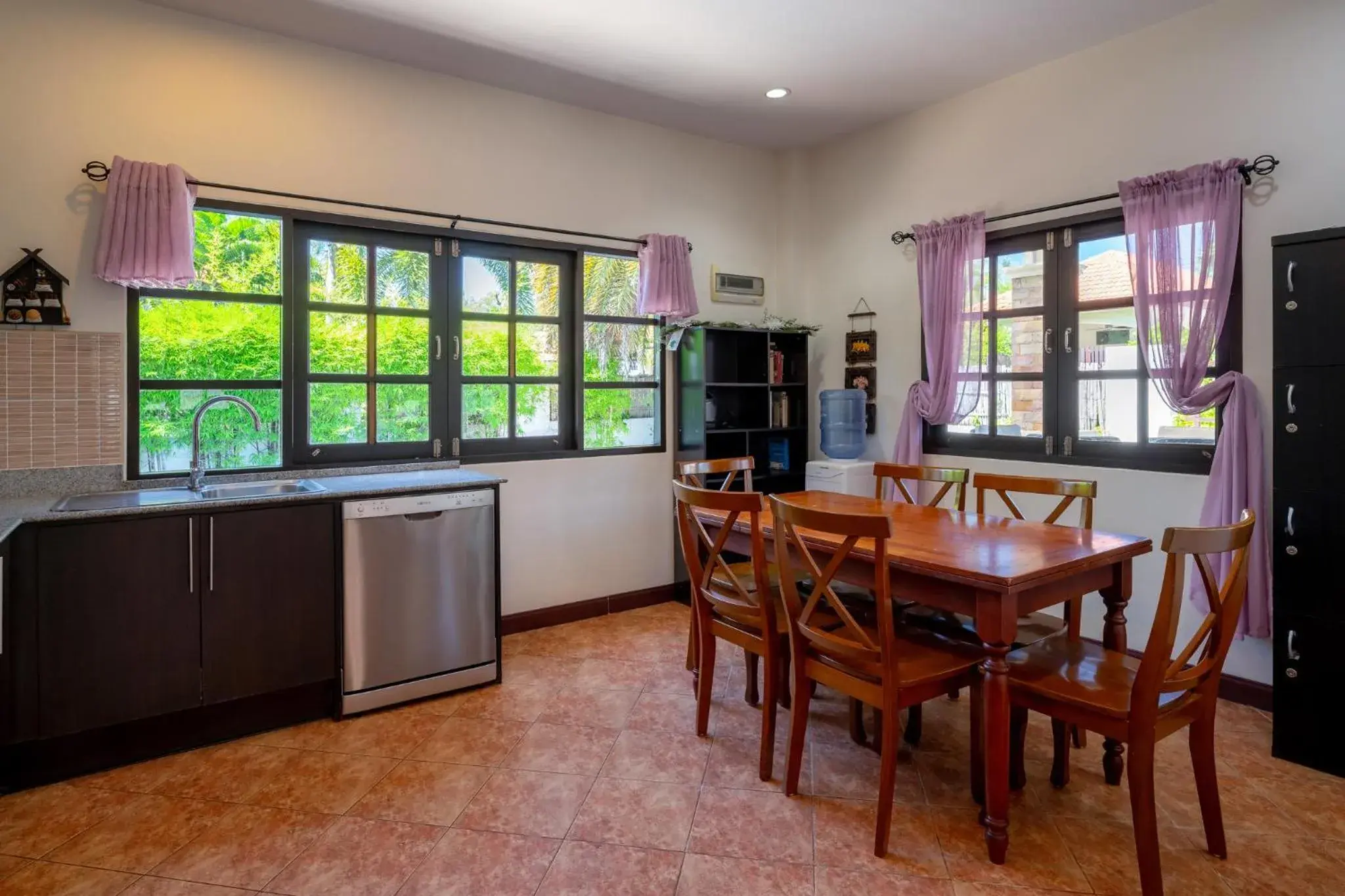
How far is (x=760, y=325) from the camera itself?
4840 millimetres

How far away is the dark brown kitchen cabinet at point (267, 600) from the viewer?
2598mm

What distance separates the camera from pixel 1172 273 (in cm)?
308

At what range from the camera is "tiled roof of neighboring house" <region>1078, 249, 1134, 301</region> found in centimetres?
339

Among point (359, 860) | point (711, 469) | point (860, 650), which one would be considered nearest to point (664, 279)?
point (711, 469)

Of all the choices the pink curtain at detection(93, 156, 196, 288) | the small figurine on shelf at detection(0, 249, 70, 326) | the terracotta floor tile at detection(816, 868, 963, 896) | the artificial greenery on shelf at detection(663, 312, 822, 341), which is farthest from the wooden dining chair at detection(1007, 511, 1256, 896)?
the small figurine on shelf at detection(0, 249, 70, 326)

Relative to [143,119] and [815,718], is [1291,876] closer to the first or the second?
[815,718]

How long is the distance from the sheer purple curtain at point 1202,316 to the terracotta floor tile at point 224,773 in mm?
3845

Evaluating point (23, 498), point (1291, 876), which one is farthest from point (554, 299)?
point (1291, 876)

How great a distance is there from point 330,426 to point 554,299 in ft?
4.73

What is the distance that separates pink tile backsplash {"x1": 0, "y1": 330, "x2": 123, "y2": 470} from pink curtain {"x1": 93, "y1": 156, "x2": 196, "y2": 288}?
31 cm

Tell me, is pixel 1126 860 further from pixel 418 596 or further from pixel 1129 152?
pixel 1129 152

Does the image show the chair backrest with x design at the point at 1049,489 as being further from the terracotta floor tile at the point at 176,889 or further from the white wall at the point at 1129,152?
the terracotta floor tile at the point at 176,889

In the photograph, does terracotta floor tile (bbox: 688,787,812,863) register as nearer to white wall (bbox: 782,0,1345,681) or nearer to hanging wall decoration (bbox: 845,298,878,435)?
white wall (bbox: 782,0,1345,681)

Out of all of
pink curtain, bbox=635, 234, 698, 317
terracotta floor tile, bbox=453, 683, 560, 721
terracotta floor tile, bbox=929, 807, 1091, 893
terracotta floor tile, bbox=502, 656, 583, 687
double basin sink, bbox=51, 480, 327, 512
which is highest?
pink curtain, bbox=635, 234, 698, 317
